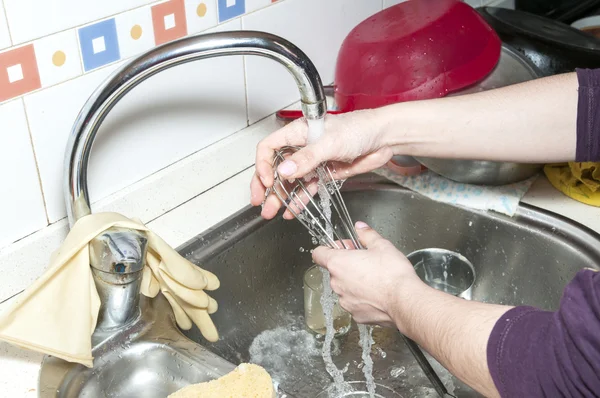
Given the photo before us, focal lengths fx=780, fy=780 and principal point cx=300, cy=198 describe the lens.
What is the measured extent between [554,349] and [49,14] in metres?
0.61

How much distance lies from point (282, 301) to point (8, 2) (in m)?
0.53

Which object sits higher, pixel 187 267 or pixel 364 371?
pixel 187 267

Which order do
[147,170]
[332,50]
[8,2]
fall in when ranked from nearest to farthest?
[8,2] < [147,170] < [332,50]

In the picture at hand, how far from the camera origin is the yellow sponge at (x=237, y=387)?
0.74m

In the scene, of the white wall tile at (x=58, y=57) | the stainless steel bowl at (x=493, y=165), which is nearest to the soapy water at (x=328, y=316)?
the stainless steel bowl at (x=493, y=165)

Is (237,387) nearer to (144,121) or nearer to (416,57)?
(144,121)

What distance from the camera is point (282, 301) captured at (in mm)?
1086

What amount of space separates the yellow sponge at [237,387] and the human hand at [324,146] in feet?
0.68

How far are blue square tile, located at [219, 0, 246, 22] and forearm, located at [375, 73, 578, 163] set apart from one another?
10.8 inches

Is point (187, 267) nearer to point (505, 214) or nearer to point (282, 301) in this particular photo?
point (282, 301)

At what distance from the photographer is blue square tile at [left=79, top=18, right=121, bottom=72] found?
0.88m

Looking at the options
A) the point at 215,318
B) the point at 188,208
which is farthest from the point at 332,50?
the point at 215,318

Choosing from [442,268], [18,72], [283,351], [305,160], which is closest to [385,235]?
[442,268]

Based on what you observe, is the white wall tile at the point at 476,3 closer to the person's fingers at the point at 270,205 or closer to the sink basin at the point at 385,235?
the sink basin at the point at 385,235
